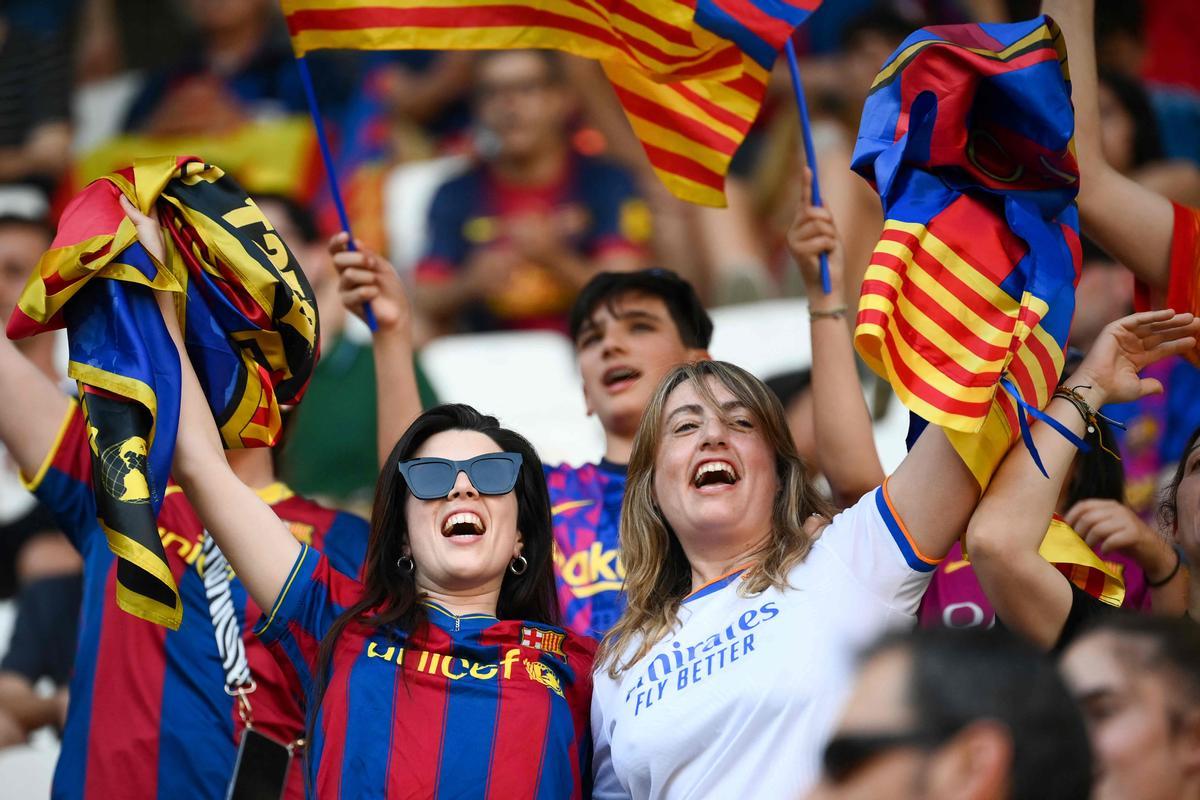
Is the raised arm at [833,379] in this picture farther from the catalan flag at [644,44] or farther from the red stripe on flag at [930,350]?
the red stripe on flag at [930,350]

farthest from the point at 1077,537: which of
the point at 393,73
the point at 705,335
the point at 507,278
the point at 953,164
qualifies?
the point at 393,73

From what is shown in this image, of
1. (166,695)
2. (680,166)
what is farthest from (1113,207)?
(166,695)

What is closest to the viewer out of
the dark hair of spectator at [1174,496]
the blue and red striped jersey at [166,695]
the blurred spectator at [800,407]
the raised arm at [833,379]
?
the dark hair of spectator at [1174,496]

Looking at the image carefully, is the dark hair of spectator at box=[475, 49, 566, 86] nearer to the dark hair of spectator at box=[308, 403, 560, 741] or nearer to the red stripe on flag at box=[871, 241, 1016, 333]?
the dark hair of spectator at box=[308, 403, 560, 741]

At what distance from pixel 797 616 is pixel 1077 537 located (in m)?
0.65

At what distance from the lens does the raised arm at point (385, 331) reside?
366 centimetres

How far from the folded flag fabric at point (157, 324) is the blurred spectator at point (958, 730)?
1.54 m

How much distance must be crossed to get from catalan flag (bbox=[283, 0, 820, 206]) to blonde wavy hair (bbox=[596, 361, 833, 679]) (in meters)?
0.77

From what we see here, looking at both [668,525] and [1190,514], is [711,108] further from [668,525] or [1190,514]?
[1190,514]

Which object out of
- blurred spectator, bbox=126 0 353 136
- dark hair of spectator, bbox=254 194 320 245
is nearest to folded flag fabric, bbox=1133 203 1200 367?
dark hair of spectator, bbox=254 194 320 245

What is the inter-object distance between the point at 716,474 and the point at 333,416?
2637 millimetres

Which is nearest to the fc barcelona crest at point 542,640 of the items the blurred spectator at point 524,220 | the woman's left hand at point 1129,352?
the woman's left hand at point 1129,352

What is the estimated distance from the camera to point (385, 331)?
3.72 m

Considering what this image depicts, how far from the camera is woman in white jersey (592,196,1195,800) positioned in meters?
2.53
